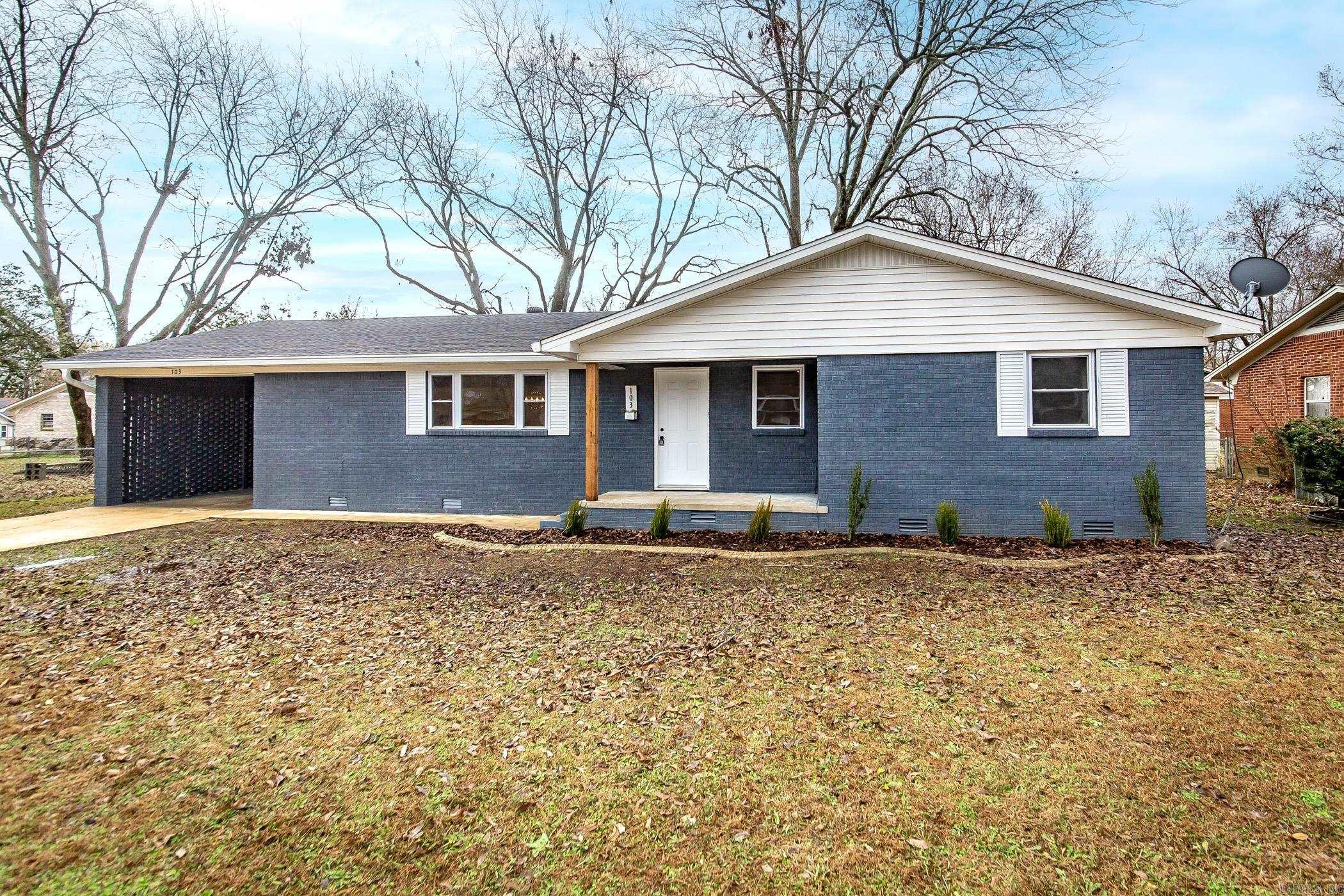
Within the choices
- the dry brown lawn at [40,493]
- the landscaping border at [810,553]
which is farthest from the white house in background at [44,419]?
the landscaping border at [810,553]

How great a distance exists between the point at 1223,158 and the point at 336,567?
3031 centimetres

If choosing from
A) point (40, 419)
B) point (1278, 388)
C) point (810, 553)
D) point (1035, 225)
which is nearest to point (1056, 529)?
point (810, 553)

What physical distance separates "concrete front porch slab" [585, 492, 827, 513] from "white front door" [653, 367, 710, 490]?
1.09 feet

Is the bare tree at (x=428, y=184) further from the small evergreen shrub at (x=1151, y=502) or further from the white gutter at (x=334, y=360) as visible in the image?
the small evergreen shrub at (x=1151, y=502)

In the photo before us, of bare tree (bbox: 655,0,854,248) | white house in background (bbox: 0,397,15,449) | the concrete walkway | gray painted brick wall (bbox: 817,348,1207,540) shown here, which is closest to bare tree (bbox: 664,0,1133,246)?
bare tree (bbox: 655,0,854,248)

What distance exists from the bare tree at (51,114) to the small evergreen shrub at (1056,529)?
25.5 m

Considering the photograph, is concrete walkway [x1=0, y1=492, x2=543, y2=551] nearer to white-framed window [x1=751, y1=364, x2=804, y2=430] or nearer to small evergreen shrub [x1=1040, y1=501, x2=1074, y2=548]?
white-framed window [x1=751, y1=364, x2=804, y2=430]

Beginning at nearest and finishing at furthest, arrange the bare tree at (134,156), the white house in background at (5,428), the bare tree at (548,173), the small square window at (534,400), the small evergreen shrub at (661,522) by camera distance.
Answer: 1. the small evergreen shrub at (661,522)
2. the small square window at (534,400)
3. the bare tree at (134,156)
4. the bare tree at (548,173)
5. the white house in background at (5,428)

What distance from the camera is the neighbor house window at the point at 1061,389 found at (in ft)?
29.4

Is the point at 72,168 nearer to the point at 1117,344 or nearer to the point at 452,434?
the point at 452,434

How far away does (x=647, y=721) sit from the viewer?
12.2 feet

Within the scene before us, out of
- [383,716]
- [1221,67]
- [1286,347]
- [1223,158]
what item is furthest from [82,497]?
[1223,158]

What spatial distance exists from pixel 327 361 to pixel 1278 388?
823 inches

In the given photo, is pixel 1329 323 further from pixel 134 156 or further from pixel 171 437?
pixel 134 156
